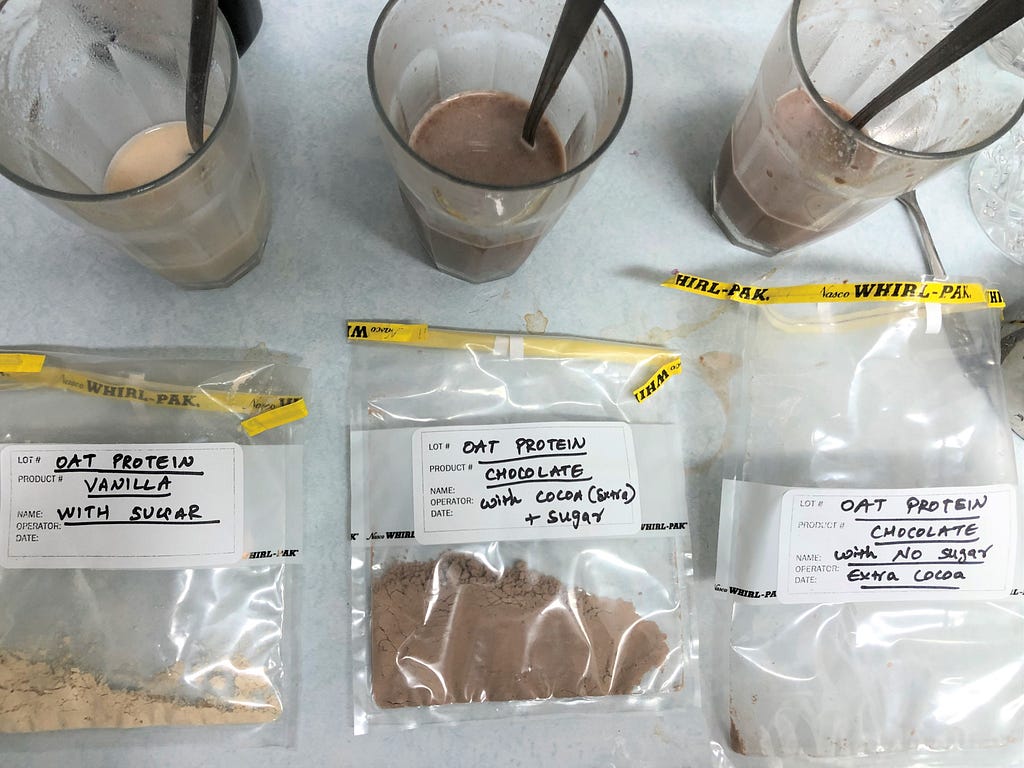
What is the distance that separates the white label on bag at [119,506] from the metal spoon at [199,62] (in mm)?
299

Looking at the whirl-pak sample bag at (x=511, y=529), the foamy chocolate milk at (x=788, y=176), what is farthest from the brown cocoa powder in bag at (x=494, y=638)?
the foamy chocolate milk at (x=788, y=176)

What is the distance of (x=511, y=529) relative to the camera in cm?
69

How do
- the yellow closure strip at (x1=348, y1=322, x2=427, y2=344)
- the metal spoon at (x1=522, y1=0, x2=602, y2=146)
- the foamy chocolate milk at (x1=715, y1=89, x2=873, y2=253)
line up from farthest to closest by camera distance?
the yellow closure strip at (x1=348, y1=322, x2=427, y2=344)
the foamy chocolate milk at (x1=715, y1=89, x2=873, y2=253)
the metal spoon at (x1=522, y1=0, x2=602, y2=146)

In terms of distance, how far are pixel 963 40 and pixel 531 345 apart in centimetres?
45

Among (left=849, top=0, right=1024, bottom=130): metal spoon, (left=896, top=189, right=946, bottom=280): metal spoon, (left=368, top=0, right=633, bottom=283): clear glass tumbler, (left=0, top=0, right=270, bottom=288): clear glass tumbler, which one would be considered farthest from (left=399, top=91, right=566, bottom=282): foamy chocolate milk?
(left=896, top=189, right=946, bottom=280): metal spoon

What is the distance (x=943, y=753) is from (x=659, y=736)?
0.29m

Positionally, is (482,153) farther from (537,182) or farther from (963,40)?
(963,40)

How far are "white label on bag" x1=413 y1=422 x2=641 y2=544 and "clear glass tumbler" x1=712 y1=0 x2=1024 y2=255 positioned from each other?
0.95ft

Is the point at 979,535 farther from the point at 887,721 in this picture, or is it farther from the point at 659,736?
the point at 659,736

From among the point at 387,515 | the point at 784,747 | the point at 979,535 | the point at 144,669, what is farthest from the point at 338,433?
the point at 979,535

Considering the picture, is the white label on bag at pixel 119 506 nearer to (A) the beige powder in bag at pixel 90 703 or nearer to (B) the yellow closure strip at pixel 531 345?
(A) the beige powder in bag at pixel 90 703

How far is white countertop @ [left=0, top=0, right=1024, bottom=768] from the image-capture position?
671 mm

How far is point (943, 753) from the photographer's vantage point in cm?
69

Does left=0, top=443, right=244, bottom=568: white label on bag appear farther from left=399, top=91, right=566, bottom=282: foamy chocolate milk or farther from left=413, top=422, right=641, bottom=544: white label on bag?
left=399, top=91, right=566, bottom=282: foamy chocolate milk
